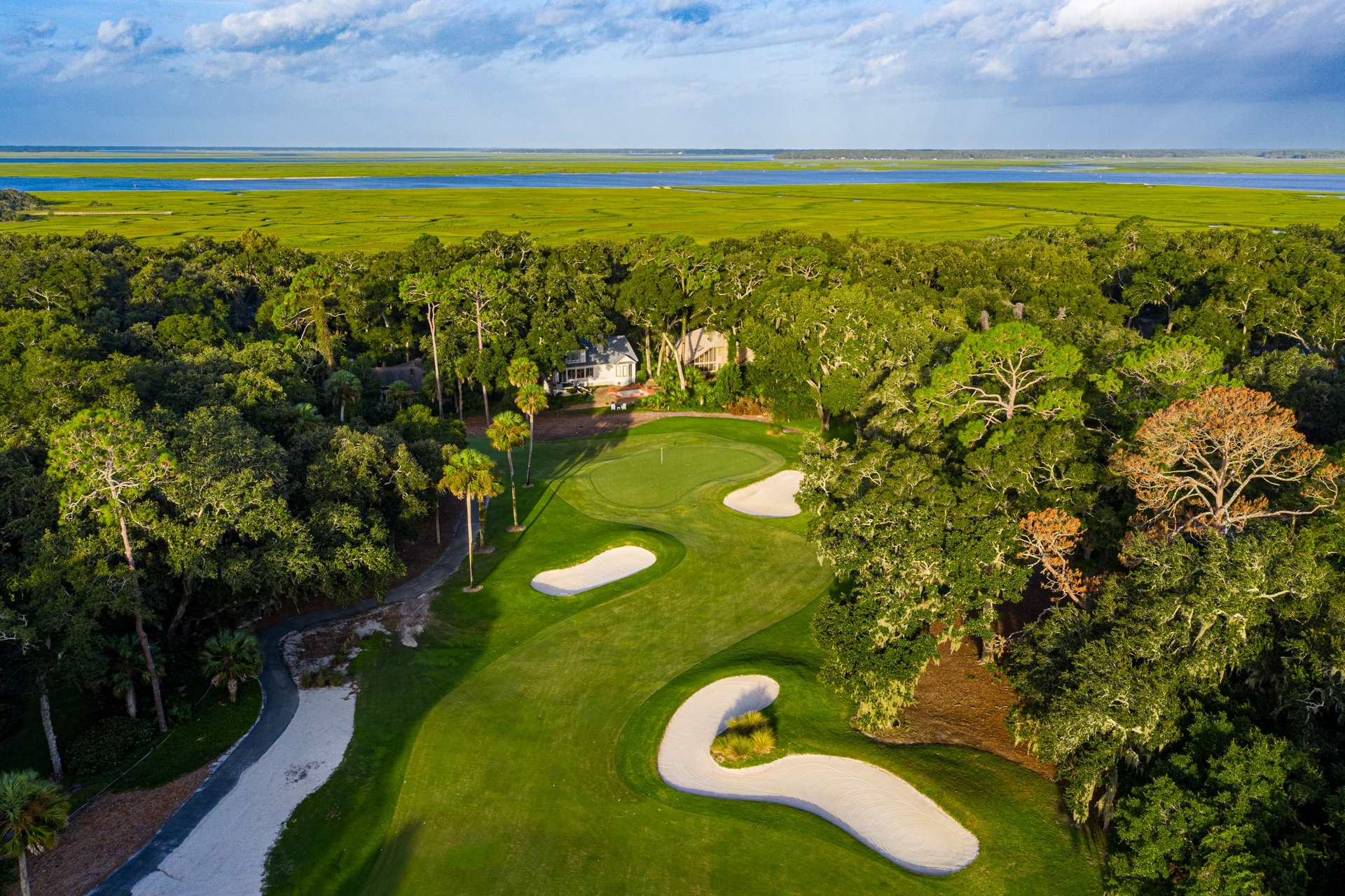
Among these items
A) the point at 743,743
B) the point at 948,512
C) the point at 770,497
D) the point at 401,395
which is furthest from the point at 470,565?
the point at 948,512

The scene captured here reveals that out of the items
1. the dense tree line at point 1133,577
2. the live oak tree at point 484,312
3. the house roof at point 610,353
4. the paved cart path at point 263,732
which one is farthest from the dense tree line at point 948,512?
the house roof at point 610,353

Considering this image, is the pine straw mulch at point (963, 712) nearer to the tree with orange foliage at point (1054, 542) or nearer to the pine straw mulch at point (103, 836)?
the tree with orange foliage at point (1054, 542)

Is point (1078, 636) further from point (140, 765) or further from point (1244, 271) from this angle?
point (1244, 271)

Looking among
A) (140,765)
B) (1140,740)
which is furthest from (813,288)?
(140,765)

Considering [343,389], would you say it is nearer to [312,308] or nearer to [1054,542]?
[312,308]

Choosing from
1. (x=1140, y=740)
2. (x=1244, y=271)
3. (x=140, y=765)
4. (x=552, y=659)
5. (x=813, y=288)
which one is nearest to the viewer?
(x=1140, y=740)
